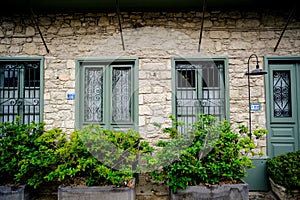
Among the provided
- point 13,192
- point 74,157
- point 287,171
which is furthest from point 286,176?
point 13,192

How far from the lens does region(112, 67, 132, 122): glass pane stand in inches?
187

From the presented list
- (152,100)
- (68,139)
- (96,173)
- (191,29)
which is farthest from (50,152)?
(191,29)

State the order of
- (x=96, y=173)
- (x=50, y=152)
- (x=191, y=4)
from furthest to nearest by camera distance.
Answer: (x=191, y=4)
(x=50, y=152)
(x=96, y=173)

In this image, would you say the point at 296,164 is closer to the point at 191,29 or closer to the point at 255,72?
the point at 255,72

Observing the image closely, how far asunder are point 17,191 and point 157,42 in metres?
3.44

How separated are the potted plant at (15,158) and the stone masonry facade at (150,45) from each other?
0.58m

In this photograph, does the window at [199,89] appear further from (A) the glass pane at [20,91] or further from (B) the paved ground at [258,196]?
(A) the glass pane at [20,91]

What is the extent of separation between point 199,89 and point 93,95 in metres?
2.03

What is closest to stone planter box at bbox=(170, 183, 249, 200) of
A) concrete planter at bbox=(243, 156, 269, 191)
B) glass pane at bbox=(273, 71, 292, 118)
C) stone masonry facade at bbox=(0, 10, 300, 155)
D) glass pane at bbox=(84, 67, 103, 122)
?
concrete planter at bbox=(243, 156, 269, 191)

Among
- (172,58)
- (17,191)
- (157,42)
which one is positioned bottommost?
(17,191)

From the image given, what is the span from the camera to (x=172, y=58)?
185 inches

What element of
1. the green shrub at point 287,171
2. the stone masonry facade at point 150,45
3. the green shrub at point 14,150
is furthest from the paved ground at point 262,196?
the green shrub at point 14,150

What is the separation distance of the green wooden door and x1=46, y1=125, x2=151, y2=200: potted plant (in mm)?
2463

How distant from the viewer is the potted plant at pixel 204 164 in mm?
3627
